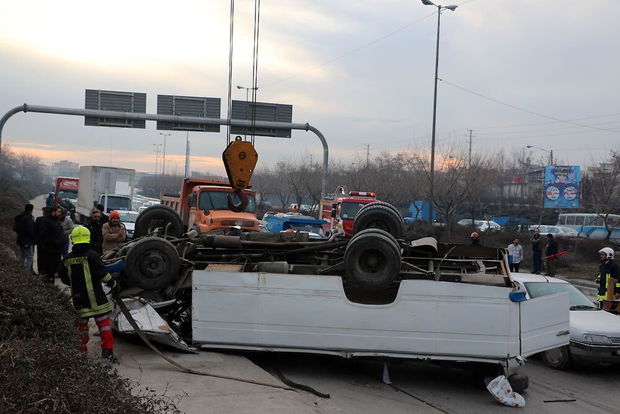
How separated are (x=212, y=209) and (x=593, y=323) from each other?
1065cm

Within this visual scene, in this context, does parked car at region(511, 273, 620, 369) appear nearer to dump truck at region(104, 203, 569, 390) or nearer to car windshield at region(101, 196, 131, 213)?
dump truck at region(104, 203, 569, 390)

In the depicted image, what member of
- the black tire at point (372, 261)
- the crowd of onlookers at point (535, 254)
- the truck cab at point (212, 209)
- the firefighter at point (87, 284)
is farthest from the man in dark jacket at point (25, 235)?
the crowd of onlookers at point (535, 254)

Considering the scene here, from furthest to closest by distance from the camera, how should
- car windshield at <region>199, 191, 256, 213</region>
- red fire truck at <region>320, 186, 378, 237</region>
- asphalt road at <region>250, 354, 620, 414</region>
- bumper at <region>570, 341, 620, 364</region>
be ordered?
red fire truck at <region>320, 186, 378, 237</region> → car windshield at <region>199, 191, 256, 213</region> → bumper at <region>570, 341, 620, 364</region> → asphalt road at <region>250, 354, 620, 414</region>

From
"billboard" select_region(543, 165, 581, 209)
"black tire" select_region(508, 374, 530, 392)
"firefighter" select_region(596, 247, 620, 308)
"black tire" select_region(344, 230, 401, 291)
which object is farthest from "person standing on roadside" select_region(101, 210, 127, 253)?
"billboard" select_region(543, 165, 581, 209)

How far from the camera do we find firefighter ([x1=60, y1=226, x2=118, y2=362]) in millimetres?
7195

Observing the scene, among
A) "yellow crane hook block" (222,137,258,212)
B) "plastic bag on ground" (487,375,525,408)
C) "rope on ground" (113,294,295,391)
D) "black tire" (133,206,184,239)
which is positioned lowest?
"plastic bag on ground" (487,375,525,408)

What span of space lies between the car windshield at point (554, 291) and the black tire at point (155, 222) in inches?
238

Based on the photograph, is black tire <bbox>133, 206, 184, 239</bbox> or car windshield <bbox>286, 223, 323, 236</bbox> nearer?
black tire <bbox>133, 206, 184, 239</bbox>

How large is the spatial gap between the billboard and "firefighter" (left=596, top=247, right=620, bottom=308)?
27.4m

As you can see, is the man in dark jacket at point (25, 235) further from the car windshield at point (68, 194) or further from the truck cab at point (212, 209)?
the car windshield at point (68, 194)

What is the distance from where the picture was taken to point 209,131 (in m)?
28.5

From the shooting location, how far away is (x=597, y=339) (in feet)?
30.1

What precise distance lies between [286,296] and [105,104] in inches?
913

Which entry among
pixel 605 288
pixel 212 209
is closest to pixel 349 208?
pixel 212 209
